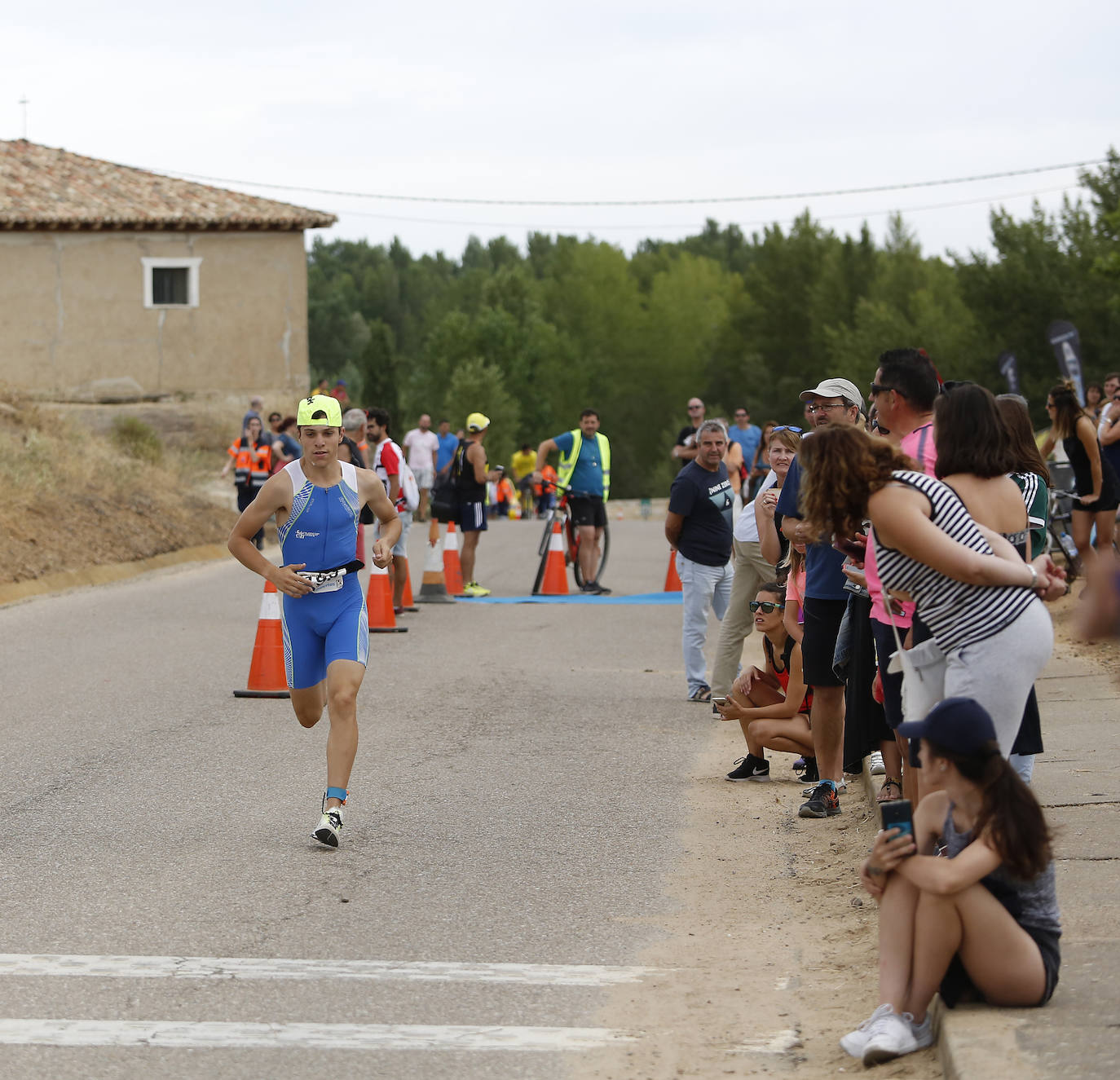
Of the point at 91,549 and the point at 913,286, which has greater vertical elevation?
the point at 913,286

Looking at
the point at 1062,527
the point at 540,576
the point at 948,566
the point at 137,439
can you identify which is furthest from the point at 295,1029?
the point at 137,439

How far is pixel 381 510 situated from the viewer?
8.12m

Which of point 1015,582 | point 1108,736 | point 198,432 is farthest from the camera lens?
point 198,432

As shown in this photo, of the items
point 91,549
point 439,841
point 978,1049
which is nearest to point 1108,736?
point 439,841

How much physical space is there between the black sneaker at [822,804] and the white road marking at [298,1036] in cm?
322

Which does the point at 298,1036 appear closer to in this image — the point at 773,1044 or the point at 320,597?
the point at 773,1044

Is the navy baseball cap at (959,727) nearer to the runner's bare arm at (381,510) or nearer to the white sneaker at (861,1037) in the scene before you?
the white sneaker at (861,1037)

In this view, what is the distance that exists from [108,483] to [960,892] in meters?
23.2

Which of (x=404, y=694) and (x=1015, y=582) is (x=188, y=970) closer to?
(x=1015, y=582)

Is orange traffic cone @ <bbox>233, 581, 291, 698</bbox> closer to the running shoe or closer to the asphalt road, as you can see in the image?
the asphalt road

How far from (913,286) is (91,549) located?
245 ft

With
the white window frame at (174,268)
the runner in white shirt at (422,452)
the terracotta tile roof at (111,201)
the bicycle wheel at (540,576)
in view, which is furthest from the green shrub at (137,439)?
the bicycle wheel at (540,576)

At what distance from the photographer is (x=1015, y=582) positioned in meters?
4.81

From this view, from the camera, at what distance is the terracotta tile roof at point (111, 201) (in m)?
38.8
